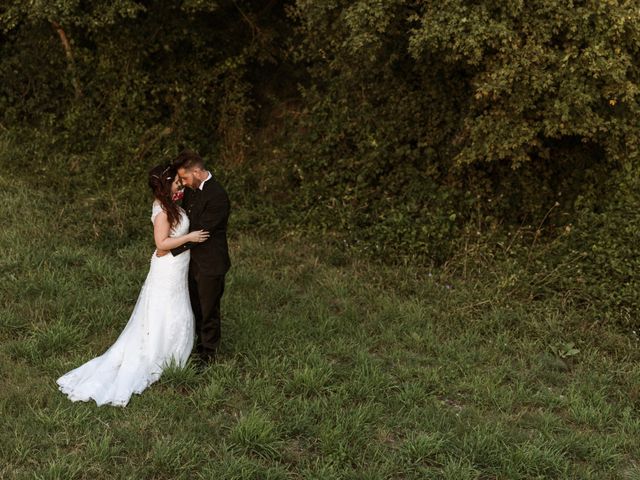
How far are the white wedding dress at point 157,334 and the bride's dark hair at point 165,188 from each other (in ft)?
0.29

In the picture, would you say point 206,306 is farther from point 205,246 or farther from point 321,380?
point 321,380

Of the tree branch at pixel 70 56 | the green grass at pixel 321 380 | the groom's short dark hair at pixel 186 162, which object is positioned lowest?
the green grass at pixel 321 380

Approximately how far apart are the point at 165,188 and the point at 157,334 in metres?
1.19

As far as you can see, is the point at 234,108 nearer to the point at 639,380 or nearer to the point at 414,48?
the point at 414,48

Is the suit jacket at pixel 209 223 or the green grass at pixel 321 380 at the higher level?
the suit jacket at pixel 209 223

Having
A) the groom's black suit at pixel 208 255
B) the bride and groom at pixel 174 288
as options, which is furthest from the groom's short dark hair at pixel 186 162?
the groom's black suit at pixel 208 255

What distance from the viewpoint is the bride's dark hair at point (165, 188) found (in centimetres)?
563

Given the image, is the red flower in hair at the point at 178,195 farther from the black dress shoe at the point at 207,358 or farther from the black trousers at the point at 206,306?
the black dress shoe at the point at 207,358

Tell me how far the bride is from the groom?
0.26 ft

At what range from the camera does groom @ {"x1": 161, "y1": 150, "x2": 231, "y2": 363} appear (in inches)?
223

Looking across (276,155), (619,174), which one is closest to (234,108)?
(276,155)

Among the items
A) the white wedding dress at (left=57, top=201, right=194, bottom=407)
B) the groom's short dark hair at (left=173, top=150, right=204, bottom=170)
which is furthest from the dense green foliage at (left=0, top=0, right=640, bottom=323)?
the white wedding dress at (left=57, top=201, right=194, bottom=407)

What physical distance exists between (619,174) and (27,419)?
679 cm

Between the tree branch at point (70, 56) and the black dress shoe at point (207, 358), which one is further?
the tree branch at point (70, 56)
